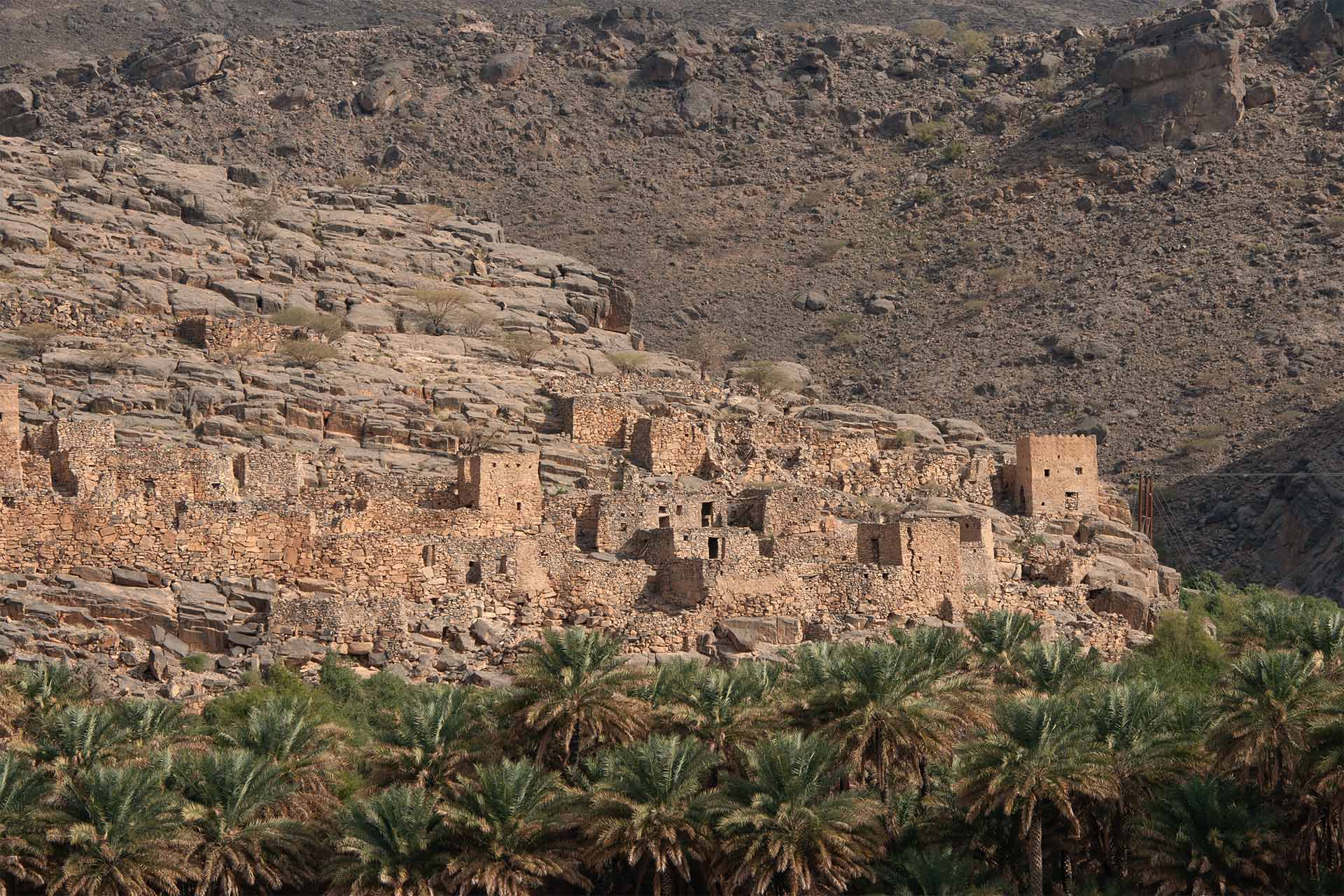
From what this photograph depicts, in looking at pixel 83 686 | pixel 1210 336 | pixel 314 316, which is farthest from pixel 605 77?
pixel 83 686

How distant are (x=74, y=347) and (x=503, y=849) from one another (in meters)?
25.7

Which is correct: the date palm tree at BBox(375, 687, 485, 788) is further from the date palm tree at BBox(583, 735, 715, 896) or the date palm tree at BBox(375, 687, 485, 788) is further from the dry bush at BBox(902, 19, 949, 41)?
the dry bush at BBox(902, 19, 949, 41)

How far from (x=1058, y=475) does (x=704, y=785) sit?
23.2 meters

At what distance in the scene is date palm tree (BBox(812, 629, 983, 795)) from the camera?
34.2 m

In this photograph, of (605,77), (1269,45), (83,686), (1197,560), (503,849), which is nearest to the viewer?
(503,849)

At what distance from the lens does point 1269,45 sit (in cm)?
9838

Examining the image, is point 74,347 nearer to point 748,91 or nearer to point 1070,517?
point 1070,517

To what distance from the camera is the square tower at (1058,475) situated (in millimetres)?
54844

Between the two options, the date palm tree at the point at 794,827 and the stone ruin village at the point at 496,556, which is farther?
the stone ruin village at the point at 496,556

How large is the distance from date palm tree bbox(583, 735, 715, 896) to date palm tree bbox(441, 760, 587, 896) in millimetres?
493

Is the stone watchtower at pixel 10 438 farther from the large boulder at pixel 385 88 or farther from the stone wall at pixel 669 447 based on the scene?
the large boulder at pixel 385 88

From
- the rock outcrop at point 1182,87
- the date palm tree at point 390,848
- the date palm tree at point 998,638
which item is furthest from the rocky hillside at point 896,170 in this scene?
the date palm tree at point 390,848

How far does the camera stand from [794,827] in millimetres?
32375

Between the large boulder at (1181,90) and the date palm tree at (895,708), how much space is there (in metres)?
62.6
